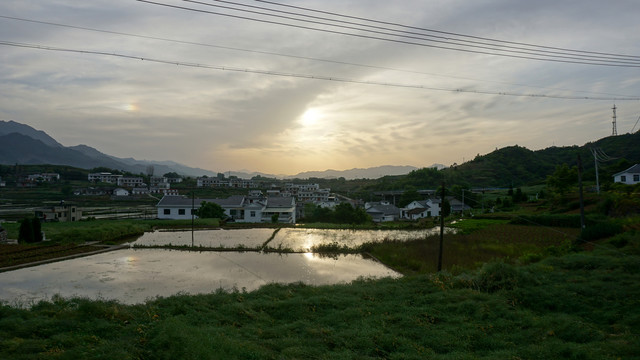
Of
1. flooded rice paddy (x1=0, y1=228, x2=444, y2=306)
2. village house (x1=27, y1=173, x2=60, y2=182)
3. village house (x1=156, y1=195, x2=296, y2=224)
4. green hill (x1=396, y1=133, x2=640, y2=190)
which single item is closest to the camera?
flooded rice paddy (x1=0, y1=228, x2=444, y2=306)

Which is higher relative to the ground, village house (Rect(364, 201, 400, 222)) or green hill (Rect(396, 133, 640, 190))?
green hill (Rect(396, 133, 640, 190))

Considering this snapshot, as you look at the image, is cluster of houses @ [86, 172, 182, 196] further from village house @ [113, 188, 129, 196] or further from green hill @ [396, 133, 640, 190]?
green hill @ [396, 133, 640, 190]

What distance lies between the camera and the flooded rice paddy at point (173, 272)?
37.2 ft

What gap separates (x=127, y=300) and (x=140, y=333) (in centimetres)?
427

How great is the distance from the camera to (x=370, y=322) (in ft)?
24.9

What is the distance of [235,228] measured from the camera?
1165 inches

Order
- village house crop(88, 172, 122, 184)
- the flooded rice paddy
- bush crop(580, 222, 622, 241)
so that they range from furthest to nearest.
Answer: village house crop(88, 172, 122, 184), bush crop(580, 222, 622, 241), the flooded rice paddy

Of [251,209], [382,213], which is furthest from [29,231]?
[382,213]

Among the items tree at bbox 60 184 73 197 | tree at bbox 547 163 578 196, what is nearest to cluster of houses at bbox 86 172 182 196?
tree at bbox 60 184 73 197

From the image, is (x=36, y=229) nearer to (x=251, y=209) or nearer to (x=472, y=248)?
(x=251, y=209)

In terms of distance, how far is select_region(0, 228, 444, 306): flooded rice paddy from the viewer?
1133 centimetres

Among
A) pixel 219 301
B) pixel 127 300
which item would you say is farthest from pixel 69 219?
pixel 219 301

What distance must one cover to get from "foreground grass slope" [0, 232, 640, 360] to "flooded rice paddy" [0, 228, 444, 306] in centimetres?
252

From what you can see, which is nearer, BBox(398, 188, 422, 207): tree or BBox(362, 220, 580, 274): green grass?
BBox(362, 220, 580, 274): green grass
